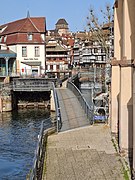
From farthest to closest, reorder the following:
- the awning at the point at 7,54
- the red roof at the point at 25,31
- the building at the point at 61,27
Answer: the building at the point at 61,27 < the red roof at the point at 25,31 < the awning at the point at 7,54

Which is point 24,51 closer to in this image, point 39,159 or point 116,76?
point 116,76

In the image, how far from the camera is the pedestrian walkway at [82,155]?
45.0 feet

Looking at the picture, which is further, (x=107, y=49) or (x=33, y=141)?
(x=107, y=49)

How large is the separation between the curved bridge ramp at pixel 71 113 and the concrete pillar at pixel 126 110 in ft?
24.0

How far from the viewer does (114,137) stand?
19.8m

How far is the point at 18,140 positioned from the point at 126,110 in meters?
15.4

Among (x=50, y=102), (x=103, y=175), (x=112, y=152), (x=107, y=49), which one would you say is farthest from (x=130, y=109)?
(x=50, y=102)

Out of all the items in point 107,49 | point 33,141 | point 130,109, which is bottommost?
point 33,141


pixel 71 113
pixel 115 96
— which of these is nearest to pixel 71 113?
pixel 71 113

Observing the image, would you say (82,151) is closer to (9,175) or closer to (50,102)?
(9,175)

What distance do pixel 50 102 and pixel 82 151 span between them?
110 ft

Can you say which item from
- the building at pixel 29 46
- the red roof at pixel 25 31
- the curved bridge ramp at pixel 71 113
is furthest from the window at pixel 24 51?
the curved bridge ramp at pixel 71 113

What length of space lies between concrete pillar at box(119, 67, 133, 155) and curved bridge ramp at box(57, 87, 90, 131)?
730cm

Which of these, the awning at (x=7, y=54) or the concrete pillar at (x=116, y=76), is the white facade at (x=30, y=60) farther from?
the concrete pillar at (x=116, y=76)
